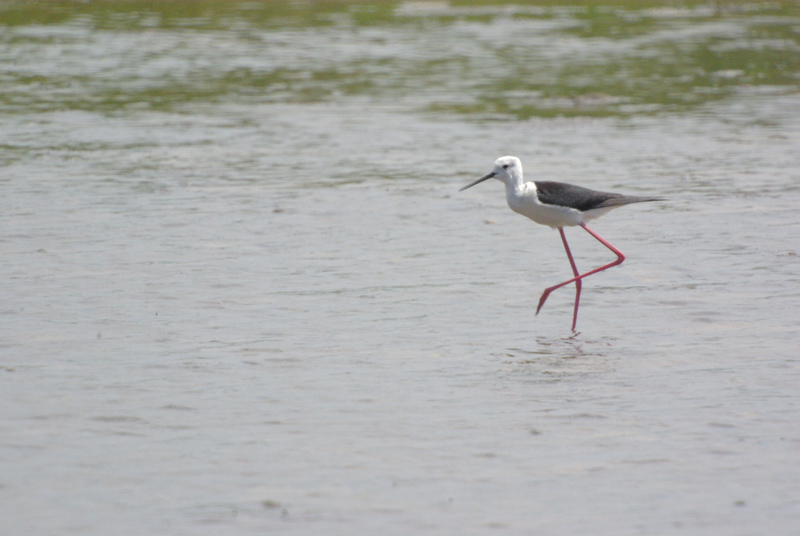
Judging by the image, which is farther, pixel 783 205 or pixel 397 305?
pixel 783 205

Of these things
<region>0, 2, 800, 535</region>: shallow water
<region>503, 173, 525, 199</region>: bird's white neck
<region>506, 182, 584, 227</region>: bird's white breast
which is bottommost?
<region>0, 2, 800, 535</region>: shallow water

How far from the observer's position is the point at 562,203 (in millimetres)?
8352

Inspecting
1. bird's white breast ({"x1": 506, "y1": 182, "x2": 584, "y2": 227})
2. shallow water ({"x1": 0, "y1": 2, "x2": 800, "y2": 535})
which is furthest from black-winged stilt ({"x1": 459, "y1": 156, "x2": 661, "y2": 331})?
shallow water ({"x1": 0, "y1": 2, "x2": 800, "y2": 535})

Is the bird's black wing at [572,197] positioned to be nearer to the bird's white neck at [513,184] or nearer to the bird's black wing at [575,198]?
the bird's black wing at [575,198]

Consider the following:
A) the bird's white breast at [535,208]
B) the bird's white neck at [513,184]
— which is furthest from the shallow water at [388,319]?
the bird's white neck at [513,184]

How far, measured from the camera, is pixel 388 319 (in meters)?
7.88

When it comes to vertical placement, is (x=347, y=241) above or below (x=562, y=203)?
below

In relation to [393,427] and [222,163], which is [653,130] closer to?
[222,163]

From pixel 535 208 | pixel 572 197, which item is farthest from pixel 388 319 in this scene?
pixel 572 197

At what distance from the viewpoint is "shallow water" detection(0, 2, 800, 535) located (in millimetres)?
5109

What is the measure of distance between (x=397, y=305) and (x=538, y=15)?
89.9ft

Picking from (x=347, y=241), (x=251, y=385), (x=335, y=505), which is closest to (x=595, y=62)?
(x=347, y=241)

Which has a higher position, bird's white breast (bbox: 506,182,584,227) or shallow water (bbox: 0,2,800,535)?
bird's white breast (bbox: 506,182,584,227)

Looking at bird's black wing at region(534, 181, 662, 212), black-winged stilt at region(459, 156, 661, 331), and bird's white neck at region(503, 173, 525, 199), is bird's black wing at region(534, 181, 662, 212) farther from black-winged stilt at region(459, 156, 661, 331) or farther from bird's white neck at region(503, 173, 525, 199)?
bird's white neck at region(503, 173, 525, 199)
